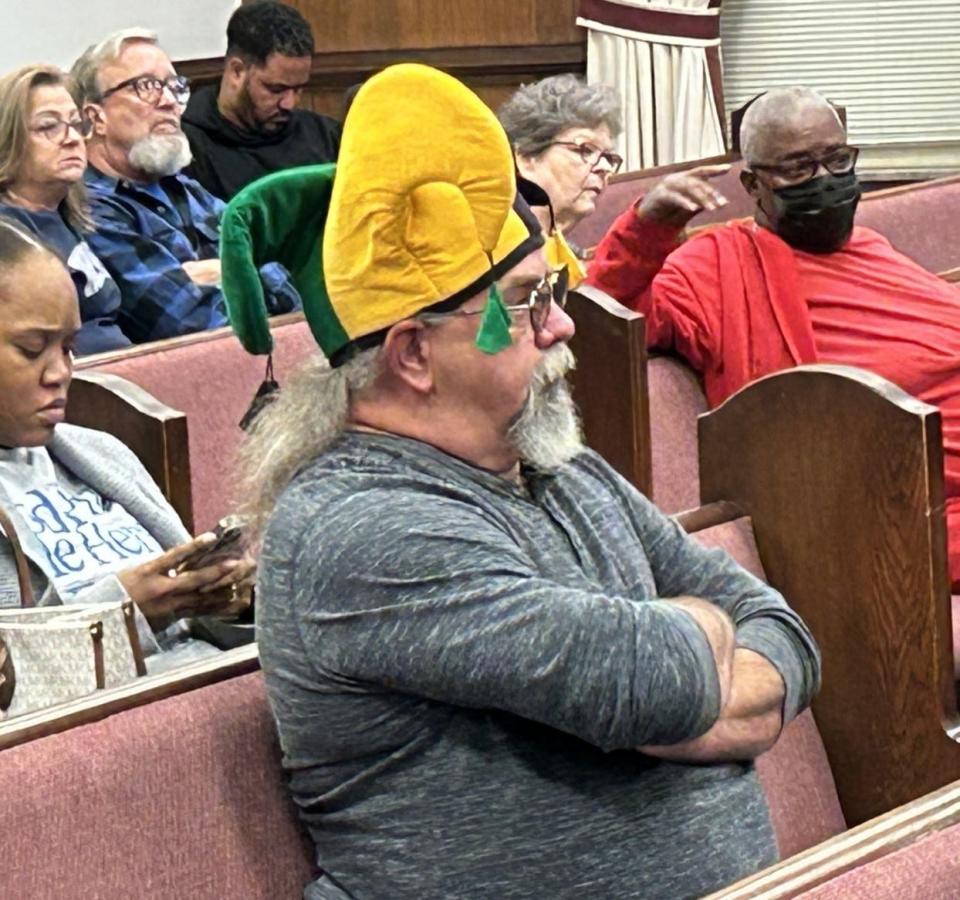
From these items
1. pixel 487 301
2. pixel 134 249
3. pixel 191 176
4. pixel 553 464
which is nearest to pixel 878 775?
pixel 553 464

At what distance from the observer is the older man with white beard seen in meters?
3.44

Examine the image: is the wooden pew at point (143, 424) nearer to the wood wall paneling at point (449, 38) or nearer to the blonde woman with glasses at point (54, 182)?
the blonde woman with glasses at point (54, 182)

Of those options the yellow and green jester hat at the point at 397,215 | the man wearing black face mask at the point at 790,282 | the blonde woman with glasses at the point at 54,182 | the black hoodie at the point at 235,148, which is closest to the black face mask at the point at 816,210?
the man wearing black face mask at the point at 790,282

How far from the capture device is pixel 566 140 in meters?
3.57

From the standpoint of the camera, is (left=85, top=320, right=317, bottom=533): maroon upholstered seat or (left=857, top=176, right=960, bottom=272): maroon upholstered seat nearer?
(left=85, top=320, right=317, bottom=533): maroon upholstered seat

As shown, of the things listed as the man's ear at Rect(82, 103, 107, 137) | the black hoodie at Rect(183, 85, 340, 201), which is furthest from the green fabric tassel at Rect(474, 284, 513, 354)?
the black hoodie at Rect(183, 85, 340, 201)

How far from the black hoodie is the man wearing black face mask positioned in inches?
59.1

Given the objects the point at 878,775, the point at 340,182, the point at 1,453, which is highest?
the point at 340,182

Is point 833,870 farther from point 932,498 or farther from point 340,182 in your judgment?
point 932,498

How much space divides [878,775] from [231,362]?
1.18 meters

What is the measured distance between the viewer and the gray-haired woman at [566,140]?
139 inches

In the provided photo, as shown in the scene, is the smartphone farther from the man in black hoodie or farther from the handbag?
the man in black hoodie

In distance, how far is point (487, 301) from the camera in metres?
1.51

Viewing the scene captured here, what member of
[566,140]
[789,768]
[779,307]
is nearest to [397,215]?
[789,768]
